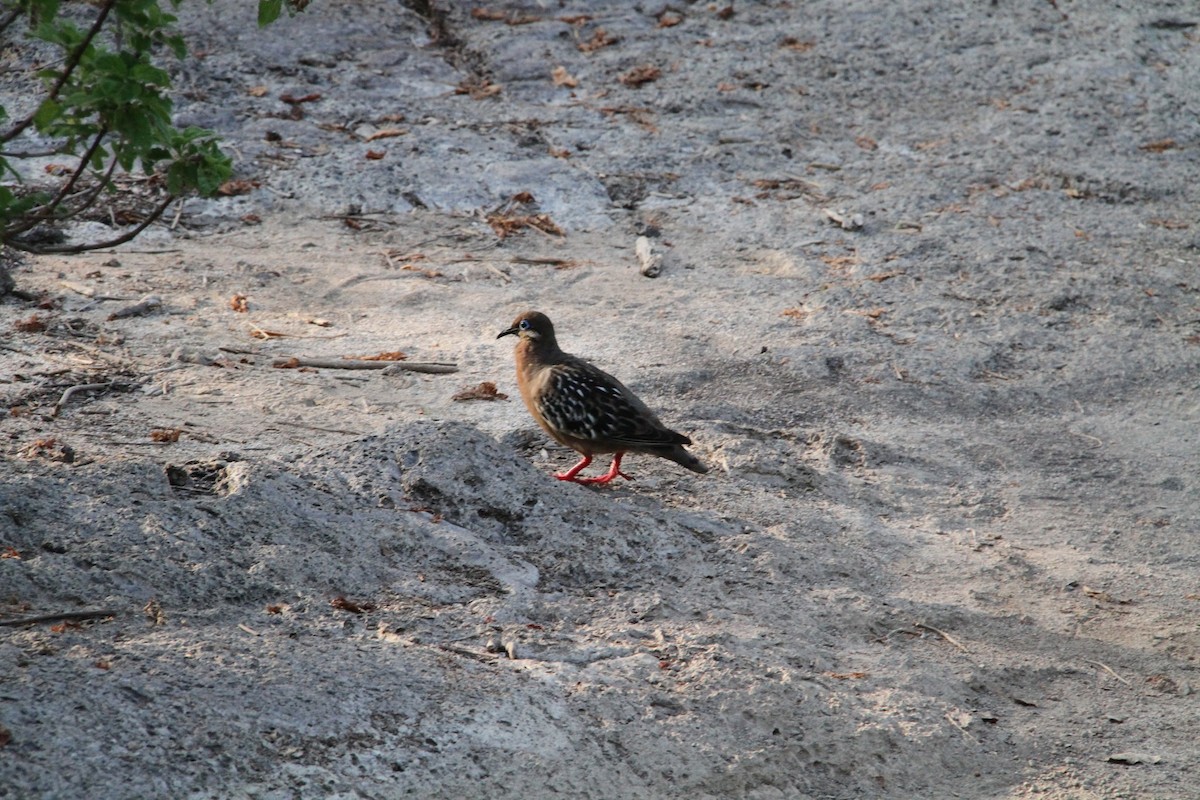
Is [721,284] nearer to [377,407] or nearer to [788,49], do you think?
[377,407]

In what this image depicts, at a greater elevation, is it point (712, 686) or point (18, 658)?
point (18, 658)

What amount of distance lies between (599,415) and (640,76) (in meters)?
5.89

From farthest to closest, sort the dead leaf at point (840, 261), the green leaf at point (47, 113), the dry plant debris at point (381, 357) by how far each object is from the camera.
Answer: the dead leaf at point (840, 261) < the dry plant debris at point (381, 357) < the green leaf at point (47, 113)

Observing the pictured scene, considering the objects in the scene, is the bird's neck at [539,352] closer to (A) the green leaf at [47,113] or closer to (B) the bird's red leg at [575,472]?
(B) the bird's red leg at [575,472]

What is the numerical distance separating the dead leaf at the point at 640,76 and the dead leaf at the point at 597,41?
1.55 ft

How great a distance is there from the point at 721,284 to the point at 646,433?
2.97m

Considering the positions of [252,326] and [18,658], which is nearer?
[18,658]

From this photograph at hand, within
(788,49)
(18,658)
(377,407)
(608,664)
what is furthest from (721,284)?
(18,658)

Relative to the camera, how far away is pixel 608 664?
4.90m

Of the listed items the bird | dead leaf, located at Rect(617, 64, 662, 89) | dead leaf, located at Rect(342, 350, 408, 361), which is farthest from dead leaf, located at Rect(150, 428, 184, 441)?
dead leaf, located at Rect(617, 64, 662, 89)

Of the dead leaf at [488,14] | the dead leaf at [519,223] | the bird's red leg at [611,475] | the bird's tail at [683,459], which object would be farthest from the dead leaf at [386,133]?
the bird's tail at [683,459]

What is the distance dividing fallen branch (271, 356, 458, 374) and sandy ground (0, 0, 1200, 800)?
3.6 inches

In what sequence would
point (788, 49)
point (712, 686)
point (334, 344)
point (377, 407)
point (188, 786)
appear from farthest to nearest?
point (788, 49) < point (334, 344) < point (377, 407) < point (712, 686) < point (188, 786)

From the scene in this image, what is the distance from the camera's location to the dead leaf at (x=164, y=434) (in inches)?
245
